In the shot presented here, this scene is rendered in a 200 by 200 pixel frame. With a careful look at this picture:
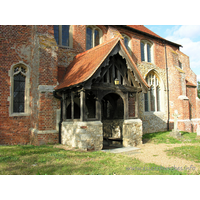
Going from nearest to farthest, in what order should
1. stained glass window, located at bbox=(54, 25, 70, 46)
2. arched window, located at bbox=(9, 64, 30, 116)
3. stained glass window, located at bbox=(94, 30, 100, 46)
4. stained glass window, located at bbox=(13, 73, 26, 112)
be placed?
1. arched window, located at bbox=(9, 64, 30, 116)
2. stained glass window, located at bbox=(13, 73, 26, 112)
3. stained glass window, located at bbox=(54, 25, 70, 46)
4. stained glass window, located at bbox=(94, 30, 100, 46)

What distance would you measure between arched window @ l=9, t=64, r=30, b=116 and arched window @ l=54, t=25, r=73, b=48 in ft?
10.3

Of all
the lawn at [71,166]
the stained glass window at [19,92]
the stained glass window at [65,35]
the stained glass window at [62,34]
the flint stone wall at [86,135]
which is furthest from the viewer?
the stained glass window at [65,35]

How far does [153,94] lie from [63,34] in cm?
973

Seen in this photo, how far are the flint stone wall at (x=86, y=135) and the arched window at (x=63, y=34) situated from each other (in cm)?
640

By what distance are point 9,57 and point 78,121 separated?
567cm

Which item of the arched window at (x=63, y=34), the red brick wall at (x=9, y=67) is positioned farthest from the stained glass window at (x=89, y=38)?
the red brick wall at (x=9, y=67)

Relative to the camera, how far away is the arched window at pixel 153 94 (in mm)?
15766

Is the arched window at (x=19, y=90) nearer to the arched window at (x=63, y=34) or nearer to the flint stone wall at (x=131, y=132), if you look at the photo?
the arched window at (x=63, y=34)

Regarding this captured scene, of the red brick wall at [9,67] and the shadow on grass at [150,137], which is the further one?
the shadow on grass at [150,137]

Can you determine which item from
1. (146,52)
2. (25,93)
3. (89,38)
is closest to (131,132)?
(25,93)

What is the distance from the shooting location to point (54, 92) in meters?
9.16

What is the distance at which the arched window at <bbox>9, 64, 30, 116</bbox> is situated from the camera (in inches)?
386

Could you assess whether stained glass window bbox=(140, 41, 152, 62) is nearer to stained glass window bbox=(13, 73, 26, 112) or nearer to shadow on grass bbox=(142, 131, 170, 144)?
shadow on grass bbox=(142, 131, 170, 144)

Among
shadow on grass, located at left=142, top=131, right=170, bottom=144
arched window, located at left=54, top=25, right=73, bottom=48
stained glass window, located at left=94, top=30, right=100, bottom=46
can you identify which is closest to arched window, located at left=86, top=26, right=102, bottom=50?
stained glass window, located at left=94, top=30, right=100, bottom=46
